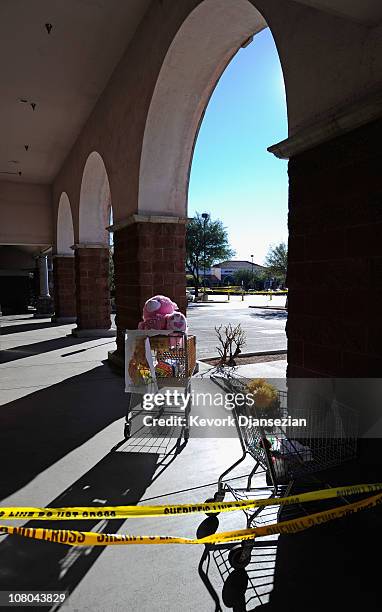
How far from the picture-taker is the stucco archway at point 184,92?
478cm

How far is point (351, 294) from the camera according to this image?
2.68m

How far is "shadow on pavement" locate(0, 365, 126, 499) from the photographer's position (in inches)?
138

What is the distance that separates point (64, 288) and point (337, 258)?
1359 centimetres

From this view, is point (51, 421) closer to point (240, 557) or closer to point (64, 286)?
point (240, 557)

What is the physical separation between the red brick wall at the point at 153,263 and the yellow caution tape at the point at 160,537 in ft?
15.3

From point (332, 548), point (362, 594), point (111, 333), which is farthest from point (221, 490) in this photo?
point (111, 333)

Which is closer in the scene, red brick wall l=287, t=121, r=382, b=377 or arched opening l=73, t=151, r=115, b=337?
red brick wall l=287, t=121, r=382, b=377

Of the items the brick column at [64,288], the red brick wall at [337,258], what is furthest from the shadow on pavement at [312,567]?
the brick column at [64,288]

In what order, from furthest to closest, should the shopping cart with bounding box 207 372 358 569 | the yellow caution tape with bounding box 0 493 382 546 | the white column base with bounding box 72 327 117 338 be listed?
the white column base with bounding box 72 327 117 338
the shopping cart with bounding box 207 372 358 569
the yellow caution tape with bounding box 0 493 382 546

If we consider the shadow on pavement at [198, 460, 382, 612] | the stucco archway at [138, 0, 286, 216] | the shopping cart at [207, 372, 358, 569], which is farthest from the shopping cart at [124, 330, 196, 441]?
the stucco archway at [138, 0, 286, 216]

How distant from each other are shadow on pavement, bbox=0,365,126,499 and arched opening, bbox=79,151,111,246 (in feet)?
18.7

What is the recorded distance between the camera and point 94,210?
11102 mm

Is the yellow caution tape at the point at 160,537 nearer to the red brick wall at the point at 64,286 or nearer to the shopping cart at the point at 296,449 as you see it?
the shopping cart at the point at 296,449

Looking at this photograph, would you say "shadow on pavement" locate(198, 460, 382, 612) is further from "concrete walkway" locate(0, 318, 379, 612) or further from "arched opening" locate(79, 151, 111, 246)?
"arched opening" locate(79, 151, 111, 246)
